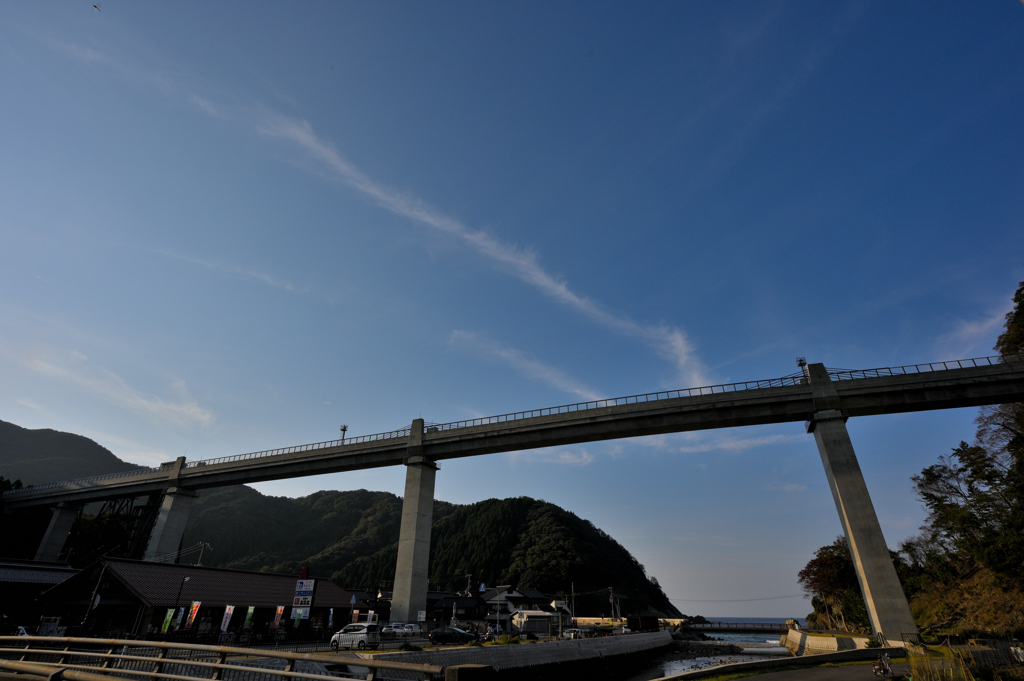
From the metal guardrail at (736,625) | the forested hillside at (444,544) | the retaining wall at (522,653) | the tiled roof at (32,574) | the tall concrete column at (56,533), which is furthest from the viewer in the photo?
the metal guardrail at (736,625)

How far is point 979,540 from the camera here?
4159cm

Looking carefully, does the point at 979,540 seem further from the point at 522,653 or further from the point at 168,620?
the point at 168,620

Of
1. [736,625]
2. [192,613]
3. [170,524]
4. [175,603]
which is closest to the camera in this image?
[192,613]

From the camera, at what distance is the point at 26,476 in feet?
577

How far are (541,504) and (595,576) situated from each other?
3984cm

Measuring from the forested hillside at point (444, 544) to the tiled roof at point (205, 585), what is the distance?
89.8 metres

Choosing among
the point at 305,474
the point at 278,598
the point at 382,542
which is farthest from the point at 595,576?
the point at 278,598

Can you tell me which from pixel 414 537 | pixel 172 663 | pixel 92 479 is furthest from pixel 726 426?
pixel 92 479

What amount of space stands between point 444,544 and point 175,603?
5134 inches

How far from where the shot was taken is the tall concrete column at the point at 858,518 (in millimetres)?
33750

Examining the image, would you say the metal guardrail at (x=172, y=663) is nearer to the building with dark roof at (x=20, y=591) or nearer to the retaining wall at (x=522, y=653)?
the retaining wall at (x=522, y=653)

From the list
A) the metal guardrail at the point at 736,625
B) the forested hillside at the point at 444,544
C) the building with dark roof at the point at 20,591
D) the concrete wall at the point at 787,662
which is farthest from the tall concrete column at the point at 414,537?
the metal guardrail at the point at 736,625

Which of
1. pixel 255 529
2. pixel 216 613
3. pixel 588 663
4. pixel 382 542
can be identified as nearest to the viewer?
pixel 216 613

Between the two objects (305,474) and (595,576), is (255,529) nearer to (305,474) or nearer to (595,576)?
(595,576)
